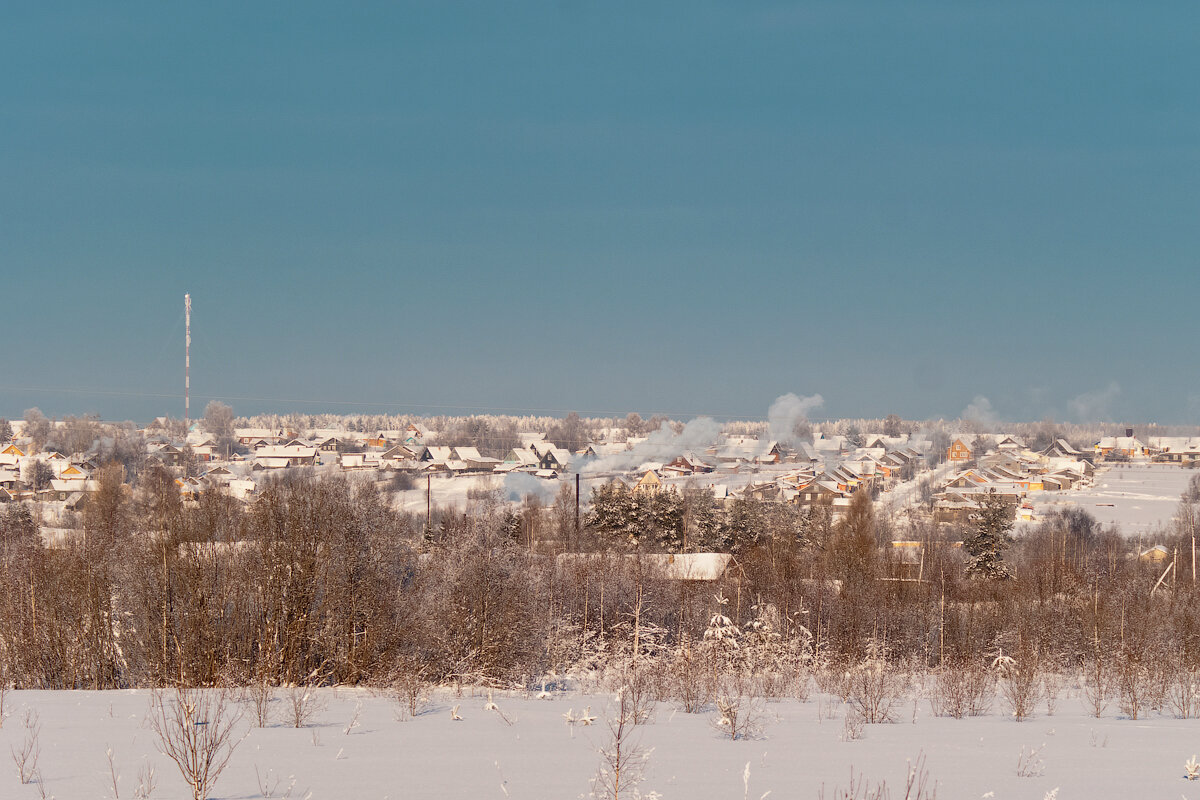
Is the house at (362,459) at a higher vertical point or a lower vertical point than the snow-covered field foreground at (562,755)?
higher

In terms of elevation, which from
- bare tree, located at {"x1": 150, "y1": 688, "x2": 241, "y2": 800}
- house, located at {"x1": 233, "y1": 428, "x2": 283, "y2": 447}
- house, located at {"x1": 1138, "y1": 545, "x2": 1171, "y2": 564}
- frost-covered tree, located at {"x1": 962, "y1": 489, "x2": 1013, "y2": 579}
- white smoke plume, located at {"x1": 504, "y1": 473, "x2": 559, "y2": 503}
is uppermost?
house, located at {"x1": 233, "y1": 428, "x2": 283, "y2": 447}

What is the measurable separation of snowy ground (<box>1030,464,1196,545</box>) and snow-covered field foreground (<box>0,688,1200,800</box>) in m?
59.3

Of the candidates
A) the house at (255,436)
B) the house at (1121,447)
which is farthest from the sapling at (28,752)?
the house at (1121,447)

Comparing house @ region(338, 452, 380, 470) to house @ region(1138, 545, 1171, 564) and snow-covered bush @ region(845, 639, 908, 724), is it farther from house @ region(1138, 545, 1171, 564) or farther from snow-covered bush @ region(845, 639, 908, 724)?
snow-covered bush @ region(845, 639, 908, 724)

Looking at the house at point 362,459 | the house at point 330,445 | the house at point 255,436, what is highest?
the house at point 255,436

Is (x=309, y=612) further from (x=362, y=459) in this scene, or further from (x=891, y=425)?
(x=891, y=425)

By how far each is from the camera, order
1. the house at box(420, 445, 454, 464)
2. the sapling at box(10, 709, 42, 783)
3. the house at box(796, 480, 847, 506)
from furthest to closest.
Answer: the house at box(420, 445, 454, 464) → the house at box(796, 480, 847, 506) → the sapling at box(10, 709, 42, 783)

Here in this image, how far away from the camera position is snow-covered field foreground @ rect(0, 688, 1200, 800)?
948cm

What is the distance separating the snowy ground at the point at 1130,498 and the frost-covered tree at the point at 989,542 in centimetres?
1868

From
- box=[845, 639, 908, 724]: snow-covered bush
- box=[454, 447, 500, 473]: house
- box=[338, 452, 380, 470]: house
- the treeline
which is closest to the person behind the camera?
box=[845, 639, 908, 724]: snow-covered bush

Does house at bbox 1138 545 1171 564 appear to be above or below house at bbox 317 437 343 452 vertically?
below

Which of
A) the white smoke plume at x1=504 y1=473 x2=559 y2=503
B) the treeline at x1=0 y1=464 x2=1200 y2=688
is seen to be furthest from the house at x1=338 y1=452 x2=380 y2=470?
the treeline at x1=0 y1=464 x2=1200 y2=688

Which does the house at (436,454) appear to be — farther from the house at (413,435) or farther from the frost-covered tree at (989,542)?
the frost-covered tree at (989,542)

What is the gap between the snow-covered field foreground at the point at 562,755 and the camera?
9484mm
